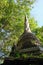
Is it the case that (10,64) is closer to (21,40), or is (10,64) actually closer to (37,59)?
(37,59)

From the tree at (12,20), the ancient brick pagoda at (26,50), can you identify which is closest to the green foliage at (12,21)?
the tree at (12,20)

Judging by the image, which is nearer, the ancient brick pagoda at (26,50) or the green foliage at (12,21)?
the ancient brick pagoda at (26,50)

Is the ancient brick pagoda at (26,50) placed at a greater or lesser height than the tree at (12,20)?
lesser

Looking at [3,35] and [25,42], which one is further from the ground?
[3,35]

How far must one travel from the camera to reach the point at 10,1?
29.0 m

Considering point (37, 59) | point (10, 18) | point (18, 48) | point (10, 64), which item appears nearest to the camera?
point (37, 59)

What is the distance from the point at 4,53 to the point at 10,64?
17.6 metres

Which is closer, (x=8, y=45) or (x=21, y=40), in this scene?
(x=21, y=40)

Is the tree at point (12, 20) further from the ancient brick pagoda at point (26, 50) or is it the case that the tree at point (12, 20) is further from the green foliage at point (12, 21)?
the ancient brick pagoda at point (26, 50)

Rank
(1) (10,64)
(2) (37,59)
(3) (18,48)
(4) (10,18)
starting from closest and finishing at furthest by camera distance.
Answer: (2) (37,59), (1) (10,64), (3) (18,48), (4) (10,18)

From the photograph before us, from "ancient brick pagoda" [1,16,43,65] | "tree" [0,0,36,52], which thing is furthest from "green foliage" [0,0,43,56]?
"ancient brick pagoda" [1,16,43,65]

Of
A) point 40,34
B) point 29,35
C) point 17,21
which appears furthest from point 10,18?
point 29,35

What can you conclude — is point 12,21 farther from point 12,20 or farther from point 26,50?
point 26,50

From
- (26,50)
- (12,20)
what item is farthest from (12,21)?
(26,50)
